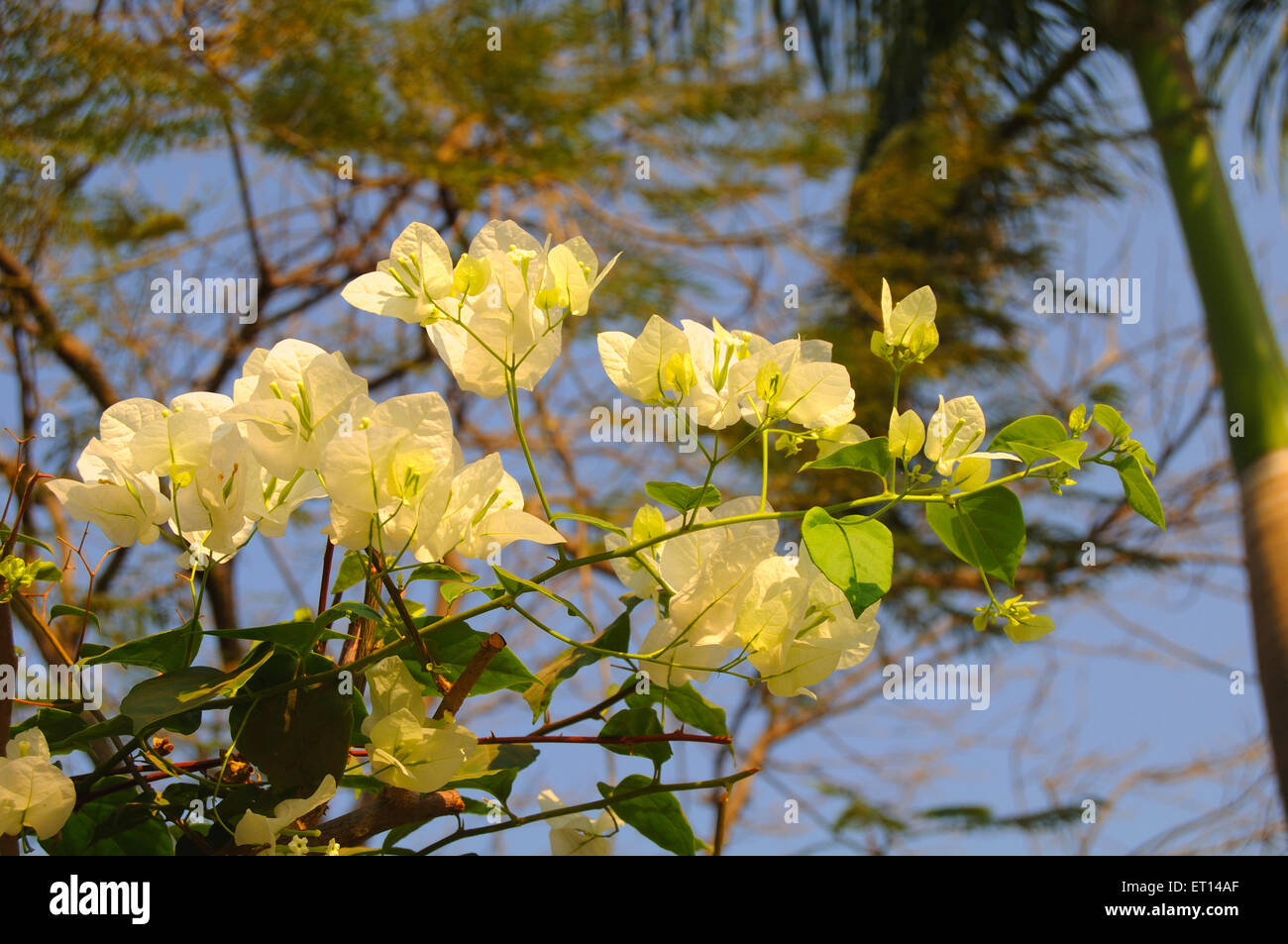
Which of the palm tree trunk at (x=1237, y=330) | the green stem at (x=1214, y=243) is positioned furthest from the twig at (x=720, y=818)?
the green stem at (x=1214, y=243)

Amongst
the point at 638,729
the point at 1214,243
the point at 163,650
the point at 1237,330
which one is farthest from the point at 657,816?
the point at 1214,243

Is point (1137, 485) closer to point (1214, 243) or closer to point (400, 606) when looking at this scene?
point (400, 606)

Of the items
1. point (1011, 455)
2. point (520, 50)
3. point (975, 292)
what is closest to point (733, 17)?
point (520, 50)

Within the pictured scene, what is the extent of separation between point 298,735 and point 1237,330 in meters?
2.01

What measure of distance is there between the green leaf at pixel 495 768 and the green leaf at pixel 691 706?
0.11 ft

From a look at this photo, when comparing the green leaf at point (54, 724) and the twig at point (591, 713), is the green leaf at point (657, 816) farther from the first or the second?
the green leaf at point (54, 724)

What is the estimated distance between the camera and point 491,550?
0.27 m

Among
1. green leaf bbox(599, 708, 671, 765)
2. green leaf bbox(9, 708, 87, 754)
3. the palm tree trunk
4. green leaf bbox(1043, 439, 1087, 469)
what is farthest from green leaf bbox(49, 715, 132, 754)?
the palm tree trunk

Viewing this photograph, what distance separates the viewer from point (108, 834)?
0.90 ft

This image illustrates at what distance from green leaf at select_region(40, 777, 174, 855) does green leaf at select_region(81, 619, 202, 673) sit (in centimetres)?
3

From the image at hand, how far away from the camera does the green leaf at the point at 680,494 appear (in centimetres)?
27
